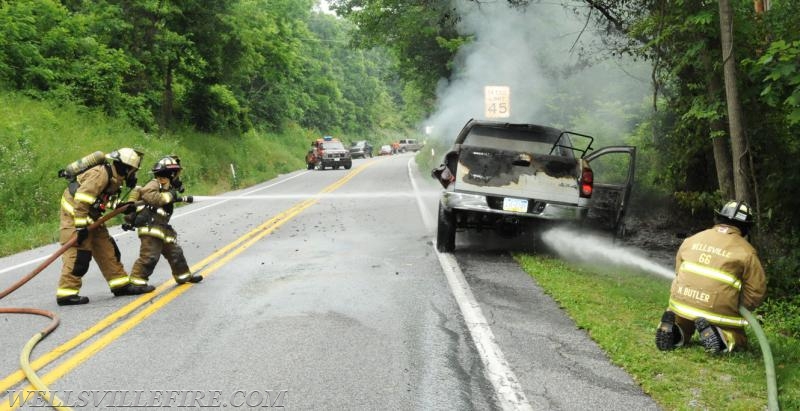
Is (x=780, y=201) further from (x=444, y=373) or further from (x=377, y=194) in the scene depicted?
(x=377, y=194)

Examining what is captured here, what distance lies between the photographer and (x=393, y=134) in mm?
88812

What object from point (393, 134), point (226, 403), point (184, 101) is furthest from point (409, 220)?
point (393, 134)

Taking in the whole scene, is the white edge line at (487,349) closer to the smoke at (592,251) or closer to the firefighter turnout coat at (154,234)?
the smoke at (592,251)

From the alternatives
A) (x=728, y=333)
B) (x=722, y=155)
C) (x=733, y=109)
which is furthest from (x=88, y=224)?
(x=722, y=155)

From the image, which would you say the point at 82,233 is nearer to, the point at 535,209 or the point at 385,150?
the point at 535,209

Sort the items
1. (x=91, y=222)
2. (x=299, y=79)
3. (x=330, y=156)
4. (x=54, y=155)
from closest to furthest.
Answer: (x=91, y=222)
(x=54, y=155)
(x=330, y=156)
(x=299, y=79)

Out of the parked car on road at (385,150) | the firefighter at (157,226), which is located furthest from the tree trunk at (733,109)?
the parked car on road at (385,150)

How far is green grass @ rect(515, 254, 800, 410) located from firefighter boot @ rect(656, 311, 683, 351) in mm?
59

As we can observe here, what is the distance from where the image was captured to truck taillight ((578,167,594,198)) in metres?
8.64

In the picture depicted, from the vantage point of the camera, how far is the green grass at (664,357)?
4.16 metres

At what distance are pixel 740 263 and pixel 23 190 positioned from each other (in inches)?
532

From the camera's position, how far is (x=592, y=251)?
9898 mm

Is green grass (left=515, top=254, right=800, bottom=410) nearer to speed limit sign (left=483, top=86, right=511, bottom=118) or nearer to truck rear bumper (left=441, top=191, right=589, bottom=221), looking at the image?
truck rear bumper (left=441, top=191, right=589, bottom=221)

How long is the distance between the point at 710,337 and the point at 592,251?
16.5ft
